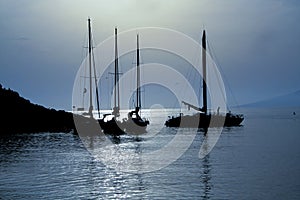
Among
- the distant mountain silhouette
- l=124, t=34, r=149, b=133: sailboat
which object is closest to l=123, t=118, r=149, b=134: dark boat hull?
l=124, t=34, r=149, b=133: sailboat

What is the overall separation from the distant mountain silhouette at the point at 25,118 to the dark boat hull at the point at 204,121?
86.5 feet

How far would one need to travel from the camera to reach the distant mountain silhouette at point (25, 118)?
100556 millimetres

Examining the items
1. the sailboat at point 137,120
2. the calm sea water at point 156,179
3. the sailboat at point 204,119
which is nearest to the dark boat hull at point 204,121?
the sailboat at point 204,119

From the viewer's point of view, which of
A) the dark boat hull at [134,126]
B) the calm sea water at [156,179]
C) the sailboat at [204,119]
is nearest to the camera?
the calm sea water at [156,179]

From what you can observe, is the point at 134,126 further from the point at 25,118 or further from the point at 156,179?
the point at 156,179

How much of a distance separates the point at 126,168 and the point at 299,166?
15780 millimetres

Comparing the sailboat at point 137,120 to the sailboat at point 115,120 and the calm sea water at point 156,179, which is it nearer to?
the sailboat at point 115,120

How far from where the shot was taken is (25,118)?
107 meters

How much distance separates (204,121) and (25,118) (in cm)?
4129

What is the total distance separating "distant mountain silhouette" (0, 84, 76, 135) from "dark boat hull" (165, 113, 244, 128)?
26362 millimetres

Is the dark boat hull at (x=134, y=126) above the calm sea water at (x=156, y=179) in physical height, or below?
above

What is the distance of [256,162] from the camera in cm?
4553

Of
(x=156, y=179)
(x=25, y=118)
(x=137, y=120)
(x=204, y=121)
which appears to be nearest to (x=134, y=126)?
(x=137, y=120)

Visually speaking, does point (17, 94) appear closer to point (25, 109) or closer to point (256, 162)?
point (25, 109)
